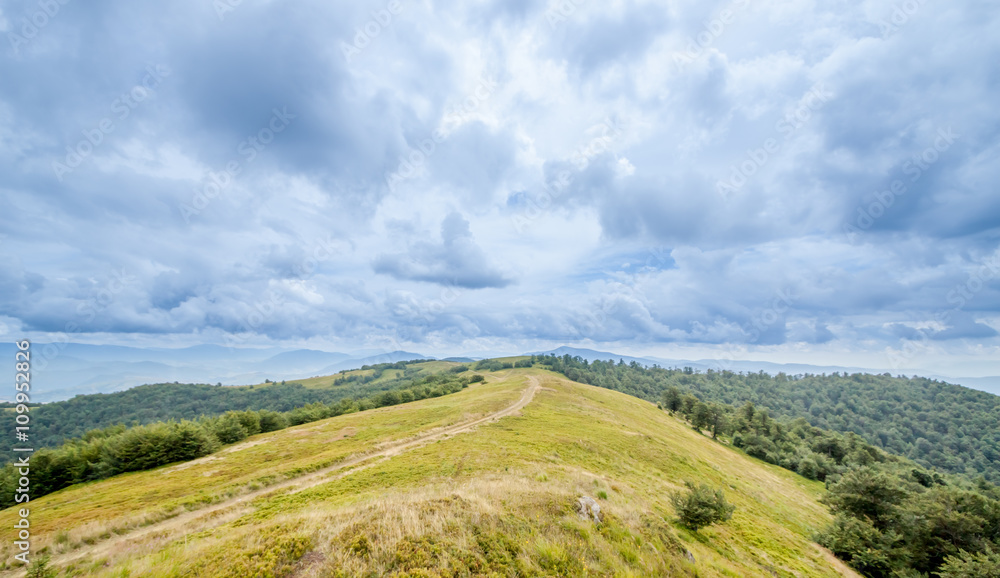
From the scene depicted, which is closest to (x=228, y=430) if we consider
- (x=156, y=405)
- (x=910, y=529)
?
(x=910, y=529)

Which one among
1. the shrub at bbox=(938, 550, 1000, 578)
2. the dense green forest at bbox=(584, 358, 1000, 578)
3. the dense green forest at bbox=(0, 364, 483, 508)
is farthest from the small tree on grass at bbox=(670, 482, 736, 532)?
the dense green forest at bbox=(0, 364, 483, 508)

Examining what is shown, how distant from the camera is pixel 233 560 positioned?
9.23m

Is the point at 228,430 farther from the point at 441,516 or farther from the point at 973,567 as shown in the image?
the point at 973,567

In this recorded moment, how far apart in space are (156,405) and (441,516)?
240238 mm

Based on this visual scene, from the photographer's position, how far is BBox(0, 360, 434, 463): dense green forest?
130 m

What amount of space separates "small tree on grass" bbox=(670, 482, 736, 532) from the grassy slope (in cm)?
79

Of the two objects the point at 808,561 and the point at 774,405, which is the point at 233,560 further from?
the point at 774,405

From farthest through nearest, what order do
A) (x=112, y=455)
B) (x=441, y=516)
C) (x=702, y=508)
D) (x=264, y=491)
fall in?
(x=112, y=455), (x=264, y=491), (x=702, y=508), (x=441, y=516)

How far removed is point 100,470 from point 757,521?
2253 inches

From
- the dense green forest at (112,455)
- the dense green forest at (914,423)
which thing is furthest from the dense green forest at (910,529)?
the dense green forest at (914,423)

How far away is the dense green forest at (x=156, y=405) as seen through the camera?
13000cm

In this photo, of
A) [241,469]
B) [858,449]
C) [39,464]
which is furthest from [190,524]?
[858,449]

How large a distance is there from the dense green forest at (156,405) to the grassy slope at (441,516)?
125 m

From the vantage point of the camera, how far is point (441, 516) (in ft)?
36.9
